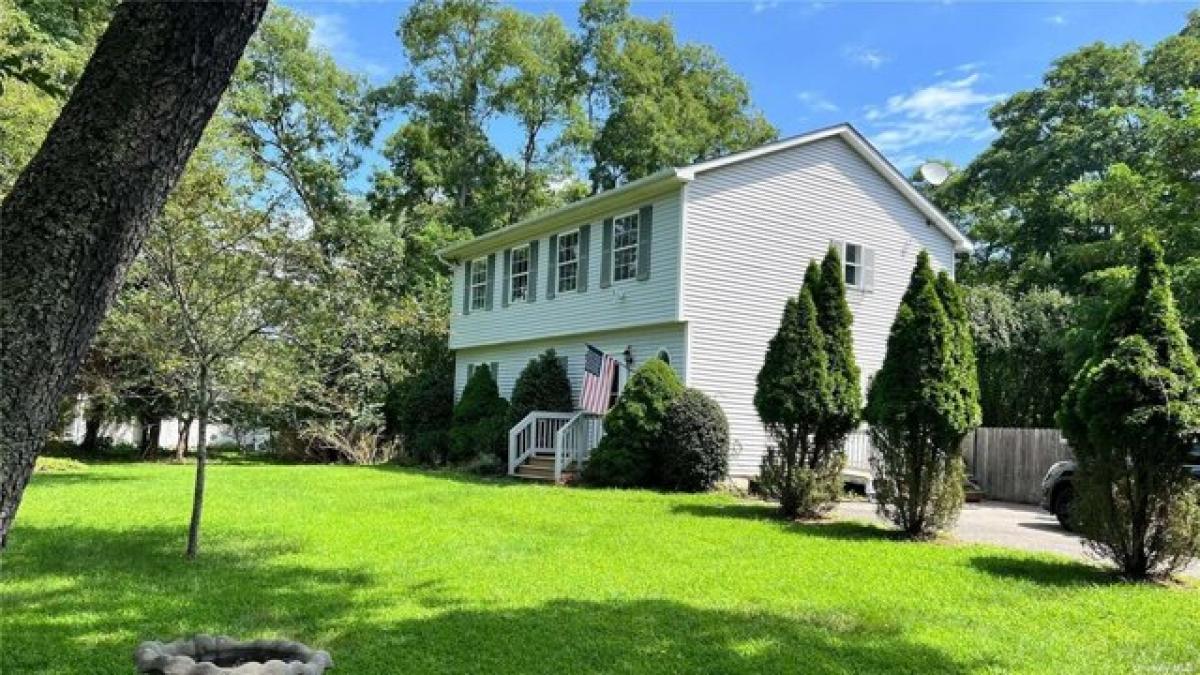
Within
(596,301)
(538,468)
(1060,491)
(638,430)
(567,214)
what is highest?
(567,214)

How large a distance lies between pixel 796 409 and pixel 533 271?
10.5 meters

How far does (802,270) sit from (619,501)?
7531 mm

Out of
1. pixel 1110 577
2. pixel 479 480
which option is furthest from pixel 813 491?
pixel 479 480

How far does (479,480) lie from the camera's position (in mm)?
16062

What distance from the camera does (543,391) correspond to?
60.4 feet

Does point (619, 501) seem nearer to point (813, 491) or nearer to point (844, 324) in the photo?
point (813, 491)

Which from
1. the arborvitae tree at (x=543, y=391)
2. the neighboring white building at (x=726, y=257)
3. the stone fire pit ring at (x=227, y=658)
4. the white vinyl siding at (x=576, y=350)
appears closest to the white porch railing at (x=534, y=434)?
the neighboring white building at (x=726, y=257)

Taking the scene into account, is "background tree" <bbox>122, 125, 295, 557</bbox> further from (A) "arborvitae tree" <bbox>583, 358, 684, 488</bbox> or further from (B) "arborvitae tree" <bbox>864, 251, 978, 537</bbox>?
(A) "arborvitae tree" <bbox>583, 358, 684, 488</bbox>

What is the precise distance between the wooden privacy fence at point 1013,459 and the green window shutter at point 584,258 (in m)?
8.32

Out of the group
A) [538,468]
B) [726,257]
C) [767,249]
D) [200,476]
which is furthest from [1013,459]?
[200,476]

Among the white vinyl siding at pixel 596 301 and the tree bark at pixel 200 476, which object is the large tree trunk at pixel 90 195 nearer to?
the tree bark at pixel 200 476

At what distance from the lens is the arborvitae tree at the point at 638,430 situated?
14.7 metres

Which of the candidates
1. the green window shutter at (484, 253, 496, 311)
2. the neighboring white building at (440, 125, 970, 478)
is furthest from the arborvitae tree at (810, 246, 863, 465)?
the green window shutter at (484, 253, 496, 311)

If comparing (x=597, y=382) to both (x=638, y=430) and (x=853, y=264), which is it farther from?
(x=853, y=264)
